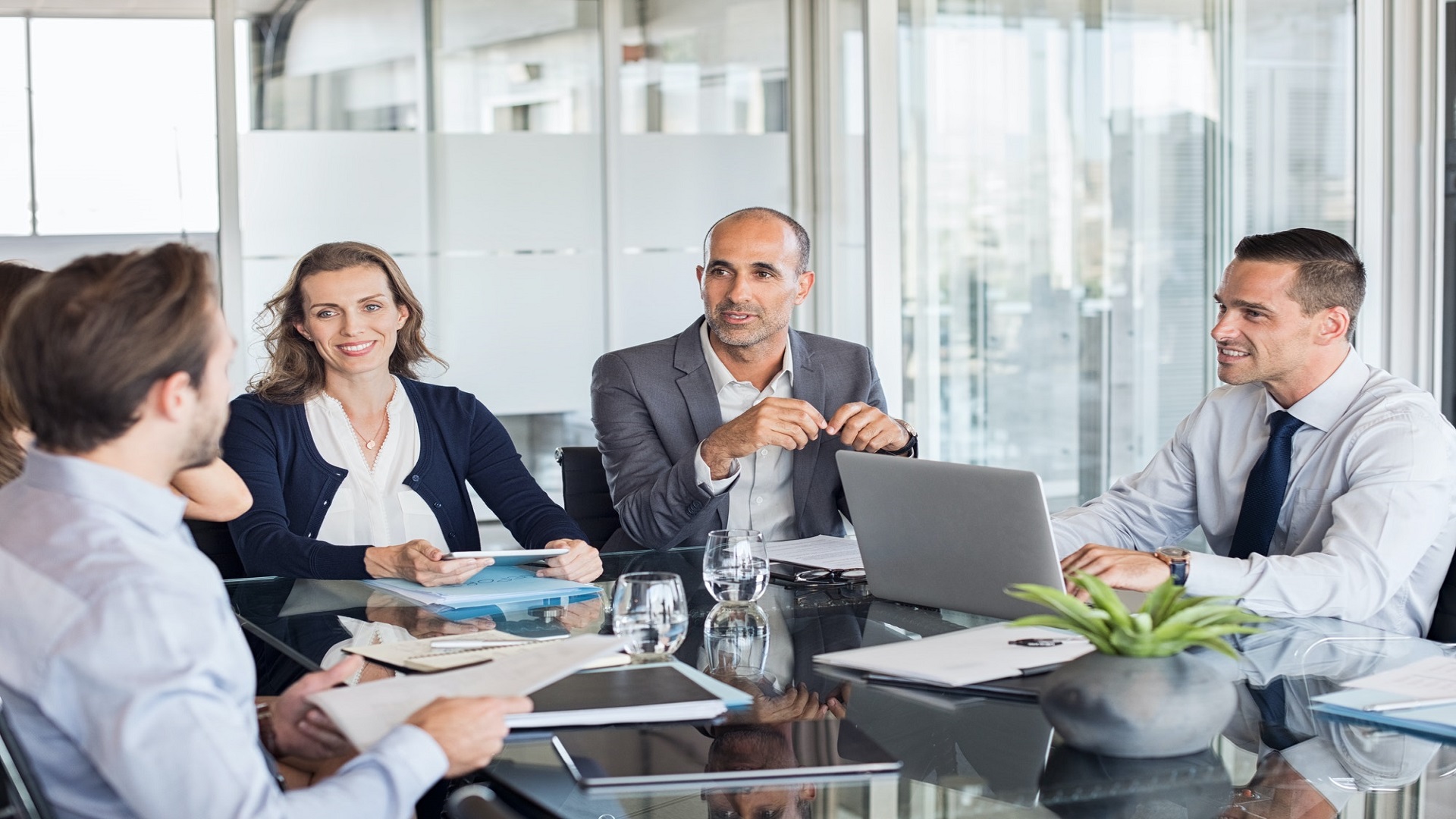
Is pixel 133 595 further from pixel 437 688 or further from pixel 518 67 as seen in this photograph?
pixel 518 67

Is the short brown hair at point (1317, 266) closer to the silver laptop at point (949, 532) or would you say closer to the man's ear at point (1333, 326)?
the man's ear at point (1333, 326)

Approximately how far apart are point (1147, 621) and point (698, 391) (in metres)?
1.75

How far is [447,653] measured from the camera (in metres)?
1.68

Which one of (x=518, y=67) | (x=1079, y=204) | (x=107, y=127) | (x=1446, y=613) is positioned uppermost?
(x=518, y=67)

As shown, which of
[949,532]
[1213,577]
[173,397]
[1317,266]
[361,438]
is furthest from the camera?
[361,438]

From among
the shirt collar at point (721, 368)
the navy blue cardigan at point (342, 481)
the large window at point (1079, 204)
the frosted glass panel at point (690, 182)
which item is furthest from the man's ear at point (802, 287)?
the frosted glass panel at point (690, 182)

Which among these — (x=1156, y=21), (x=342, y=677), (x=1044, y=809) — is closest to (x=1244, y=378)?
(x=1044, y=809)

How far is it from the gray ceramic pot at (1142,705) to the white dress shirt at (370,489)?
1.69 m

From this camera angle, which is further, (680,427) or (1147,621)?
(680,427)

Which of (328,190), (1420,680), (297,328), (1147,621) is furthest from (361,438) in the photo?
(328,190)

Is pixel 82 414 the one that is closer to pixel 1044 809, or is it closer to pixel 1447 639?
pixel 1044 809

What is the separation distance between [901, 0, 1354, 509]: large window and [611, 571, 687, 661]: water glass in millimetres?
3256

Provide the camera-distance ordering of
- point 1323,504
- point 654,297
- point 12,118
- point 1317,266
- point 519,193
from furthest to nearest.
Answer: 1. point 654,297
2. point 519,193
3. point 12,118
4. point 1317,266
5. point 1323,504

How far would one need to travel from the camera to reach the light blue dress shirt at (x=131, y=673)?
104 centimetres
